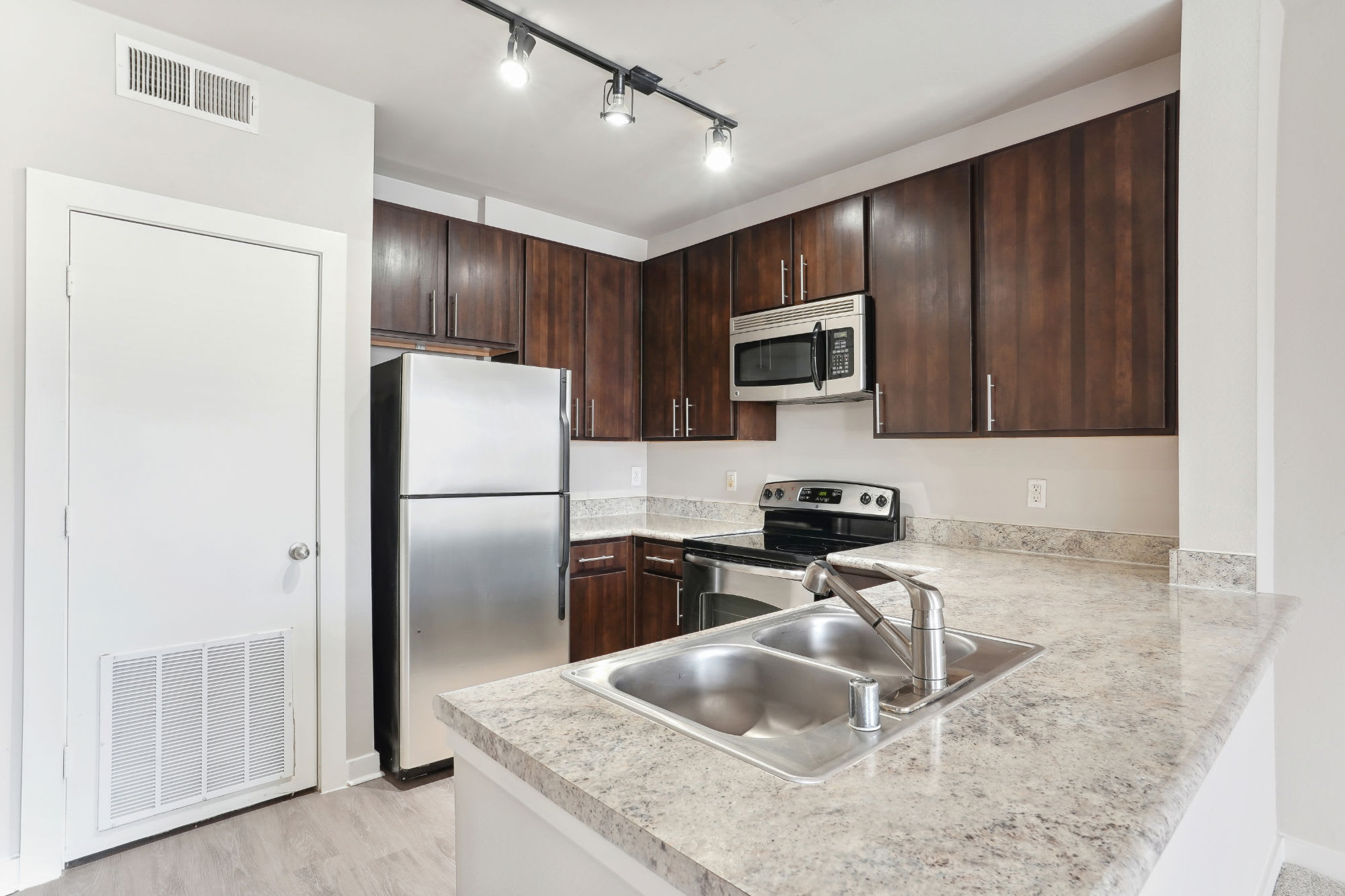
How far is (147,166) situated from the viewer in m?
2.14

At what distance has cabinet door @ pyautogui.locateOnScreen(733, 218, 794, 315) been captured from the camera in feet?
10.4

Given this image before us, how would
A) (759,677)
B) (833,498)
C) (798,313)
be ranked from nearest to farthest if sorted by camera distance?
(759,677)
(798,313)
(833,498)

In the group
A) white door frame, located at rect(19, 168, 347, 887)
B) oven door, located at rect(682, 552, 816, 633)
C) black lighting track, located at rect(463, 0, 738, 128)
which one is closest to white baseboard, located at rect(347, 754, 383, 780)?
white door frame, located at rect(19, 168, 347, 887)

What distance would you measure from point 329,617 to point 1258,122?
3.30 meters

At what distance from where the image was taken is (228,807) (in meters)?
2.29

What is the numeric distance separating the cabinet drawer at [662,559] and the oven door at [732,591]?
8 cm

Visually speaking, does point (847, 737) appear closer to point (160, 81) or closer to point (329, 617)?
point (329, 617)

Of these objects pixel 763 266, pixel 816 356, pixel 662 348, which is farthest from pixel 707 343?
pixel 816 356

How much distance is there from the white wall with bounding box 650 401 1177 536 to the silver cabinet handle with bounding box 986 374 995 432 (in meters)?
0.28

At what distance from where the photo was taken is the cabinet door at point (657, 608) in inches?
129

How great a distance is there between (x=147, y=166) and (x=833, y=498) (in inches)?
115

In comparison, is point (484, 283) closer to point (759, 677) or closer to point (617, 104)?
point (617, 104)

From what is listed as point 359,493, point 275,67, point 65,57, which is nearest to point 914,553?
point 359,493

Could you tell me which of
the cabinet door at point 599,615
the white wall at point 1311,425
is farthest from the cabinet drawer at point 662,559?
the white wall at point 1311,425
